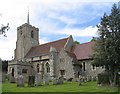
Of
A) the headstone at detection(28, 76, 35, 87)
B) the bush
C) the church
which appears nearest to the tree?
the bush

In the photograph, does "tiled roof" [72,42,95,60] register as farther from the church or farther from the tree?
the tree

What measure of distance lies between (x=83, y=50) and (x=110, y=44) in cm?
2011

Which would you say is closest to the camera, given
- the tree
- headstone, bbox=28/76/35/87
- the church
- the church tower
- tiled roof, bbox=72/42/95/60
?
the tree

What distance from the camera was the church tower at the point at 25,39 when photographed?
60.0 meters

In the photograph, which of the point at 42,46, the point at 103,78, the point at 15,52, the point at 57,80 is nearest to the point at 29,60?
the point at 42,46

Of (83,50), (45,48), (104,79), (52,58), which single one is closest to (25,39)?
(45,48)

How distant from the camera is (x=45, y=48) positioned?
53.9 m

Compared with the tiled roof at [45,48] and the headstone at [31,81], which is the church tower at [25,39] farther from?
the headstone at [31,81]

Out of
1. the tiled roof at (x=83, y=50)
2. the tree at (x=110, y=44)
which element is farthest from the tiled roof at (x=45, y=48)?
the tree at (x=110, y=44)

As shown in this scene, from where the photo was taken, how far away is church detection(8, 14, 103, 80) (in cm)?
4244

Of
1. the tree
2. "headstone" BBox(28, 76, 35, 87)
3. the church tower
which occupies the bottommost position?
"headstone" BBox(28, 76, 35, 87)

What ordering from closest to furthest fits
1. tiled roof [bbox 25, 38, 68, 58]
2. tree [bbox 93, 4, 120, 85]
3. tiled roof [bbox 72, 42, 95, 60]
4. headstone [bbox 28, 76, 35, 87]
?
tree [bbox 93, 4, 120, 85] → headstone [bbox 28, 76, 35, 87] → tiled roof [bbox 72, 42, 95, 60] → tiled roof [bbox 25, 38, 68, 58]

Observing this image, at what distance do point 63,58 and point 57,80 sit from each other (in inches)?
562

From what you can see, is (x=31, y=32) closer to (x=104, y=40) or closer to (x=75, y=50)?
(x=75, y=50)
